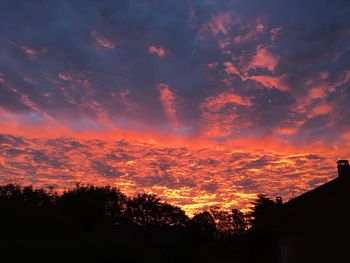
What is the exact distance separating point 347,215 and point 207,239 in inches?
1721

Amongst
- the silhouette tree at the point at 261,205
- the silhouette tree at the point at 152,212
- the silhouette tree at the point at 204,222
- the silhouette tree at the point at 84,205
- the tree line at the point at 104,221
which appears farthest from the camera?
the silhouette tree at the point at 152,212

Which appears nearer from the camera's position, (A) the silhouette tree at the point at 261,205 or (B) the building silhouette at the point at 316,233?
(B) the building silhouette at the point at 316,233

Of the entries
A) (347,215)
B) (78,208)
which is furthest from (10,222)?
(347,215)

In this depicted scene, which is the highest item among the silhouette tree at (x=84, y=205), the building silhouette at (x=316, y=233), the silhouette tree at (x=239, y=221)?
the silhouette tree at (x=239, y=221)

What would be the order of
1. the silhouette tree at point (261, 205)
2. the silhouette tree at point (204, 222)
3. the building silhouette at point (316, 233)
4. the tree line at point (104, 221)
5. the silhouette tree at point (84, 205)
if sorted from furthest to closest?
the silhouette tree at point (204, 222), the silhouette tree at point (261, 205), the silhouette tree at point (84, 205), the tree line at point (104, 221), the building silhouette at point (316, 233)

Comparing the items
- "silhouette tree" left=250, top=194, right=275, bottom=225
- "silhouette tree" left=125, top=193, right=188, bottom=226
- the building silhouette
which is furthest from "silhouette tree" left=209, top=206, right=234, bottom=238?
the building silhouette

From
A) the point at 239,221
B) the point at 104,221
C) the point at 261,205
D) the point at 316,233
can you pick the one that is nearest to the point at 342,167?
the point at 316,233

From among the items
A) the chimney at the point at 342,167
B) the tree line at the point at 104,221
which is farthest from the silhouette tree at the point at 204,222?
the chimney at the point at 342,167

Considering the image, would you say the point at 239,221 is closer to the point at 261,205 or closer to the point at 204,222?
the point at 204,222

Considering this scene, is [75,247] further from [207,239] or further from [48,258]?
[207,239]

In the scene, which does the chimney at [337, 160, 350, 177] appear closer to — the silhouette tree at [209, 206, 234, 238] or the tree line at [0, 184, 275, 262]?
the tree line at [0, 184, 275, 262]

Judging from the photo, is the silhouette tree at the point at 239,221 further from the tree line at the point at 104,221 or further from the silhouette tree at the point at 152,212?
the silhouette tree at the point at 152,212

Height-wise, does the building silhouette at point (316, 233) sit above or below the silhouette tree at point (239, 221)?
below

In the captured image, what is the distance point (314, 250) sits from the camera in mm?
23938
